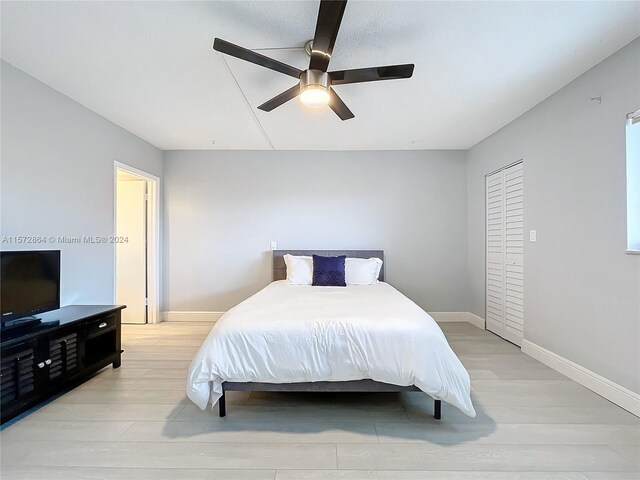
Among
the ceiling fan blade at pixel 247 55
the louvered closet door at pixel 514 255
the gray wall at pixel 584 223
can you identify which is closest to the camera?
the ceiling fan blade at pixel 247 55

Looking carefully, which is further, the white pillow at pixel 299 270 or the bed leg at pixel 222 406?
the white pillow at pixel 299 270

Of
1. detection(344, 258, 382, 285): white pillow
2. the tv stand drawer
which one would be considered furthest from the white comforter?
detection(344, 258, 382, 285): white pillow

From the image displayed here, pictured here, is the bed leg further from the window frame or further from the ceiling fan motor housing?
the window frame

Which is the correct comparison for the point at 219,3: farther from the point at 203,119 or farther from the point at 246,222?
the point at 246,222

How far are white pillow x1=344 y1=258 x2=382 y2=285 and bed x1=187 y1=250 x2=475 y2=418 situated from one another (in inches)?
69.9

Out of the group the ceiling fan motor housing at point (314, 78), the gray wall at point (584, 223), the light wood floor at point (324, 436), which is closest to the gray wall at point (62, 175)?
the light wood floor at point (324, 436)

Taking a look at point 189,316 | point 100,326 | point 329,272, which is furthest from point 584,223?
point 189,316

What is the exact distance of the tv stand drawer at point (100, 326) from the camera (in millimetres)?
2662

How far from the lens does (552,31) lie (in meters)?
2.02

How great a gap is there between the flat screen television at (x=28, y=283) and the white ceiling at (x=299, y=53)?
1438 mm

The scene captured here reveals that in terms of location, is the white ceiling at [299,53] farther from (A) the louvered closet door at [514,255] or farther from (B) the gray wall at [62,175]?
(A) the louvered closet door at [514,255]

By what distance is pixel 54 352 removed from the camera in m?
2.35

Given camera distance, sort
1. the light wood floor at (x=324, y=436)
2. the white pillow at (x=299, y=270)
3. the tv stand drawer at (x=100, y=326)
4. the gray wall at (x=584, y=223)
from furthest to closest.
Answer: the white pillow at (x=299, y=270), the tv stand drawer at (x=100, y=326), the gray wall at (x=584, y=223), the light wood floor at (x=324, y=436)

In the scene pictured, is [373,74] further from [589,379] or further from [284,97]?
[589,379]
